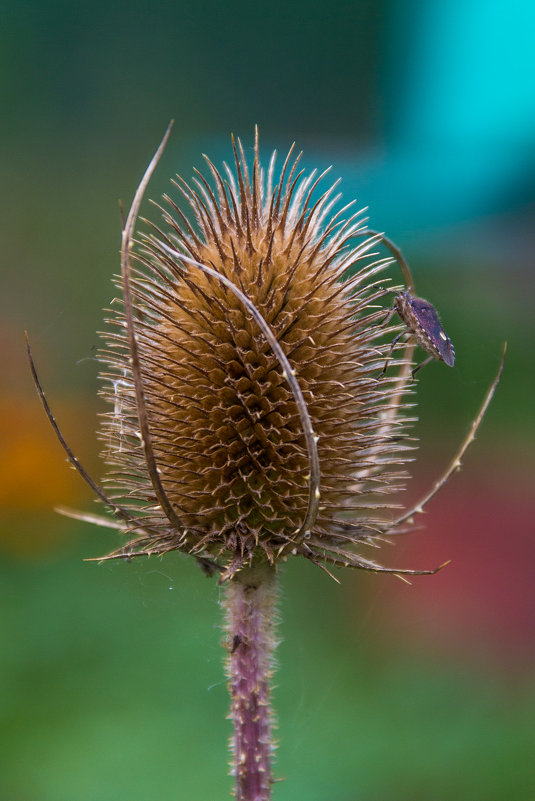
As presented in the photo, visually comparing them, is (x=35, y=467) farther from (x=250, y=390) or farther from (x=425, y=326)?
(x=425, y=326)

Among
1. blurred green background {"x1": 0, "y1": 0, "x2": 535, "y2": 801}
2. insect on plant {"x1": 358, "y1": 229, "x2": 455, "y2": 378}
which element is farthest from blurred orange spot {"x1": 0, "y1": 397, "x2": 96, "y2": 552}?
insect on plant {"x1": 358, "y1": 229, "x2": 455, "y2": 378}

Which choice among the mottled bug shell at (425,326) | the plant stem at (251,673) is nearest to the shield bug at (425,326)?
the mottled bug shell at (425,326)

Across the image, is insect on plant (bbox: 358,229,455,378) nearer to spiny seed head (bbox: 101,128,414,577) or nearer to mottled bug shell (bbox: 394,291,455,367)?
mottled bug shell (bbox: 394,291,455,367)

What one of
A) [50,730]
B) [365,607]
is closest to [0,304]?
[50,730]

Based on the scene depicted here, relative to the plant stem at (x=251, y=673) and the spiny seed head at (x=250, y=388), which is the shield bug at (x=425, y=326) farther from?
the plant stem at (x=251, y=673)

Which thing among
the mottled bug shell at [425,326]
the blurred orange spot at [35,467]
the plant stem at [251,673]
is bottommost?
the plant stem at [251,673]

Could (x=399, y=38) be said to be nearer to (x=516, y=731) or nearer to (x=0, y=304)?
(x=0, y=304)
